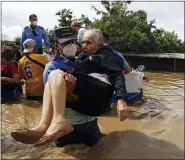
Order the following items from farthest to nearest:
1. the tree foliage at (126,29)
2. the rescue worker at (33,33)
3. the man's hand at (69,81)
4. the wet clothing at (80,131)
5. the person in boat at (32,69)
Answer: the tree foliage at (126,29)
the rescue worker at (33,33)
the person in boat at (32,69)
the wet clothing at (80,131)
the man's hand at (69,81)

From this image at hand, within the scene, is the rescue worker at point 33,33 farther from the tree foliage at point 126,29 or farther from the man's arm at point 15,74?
the tree foliage at point 126,29

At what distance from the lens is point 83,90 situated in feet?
8.05

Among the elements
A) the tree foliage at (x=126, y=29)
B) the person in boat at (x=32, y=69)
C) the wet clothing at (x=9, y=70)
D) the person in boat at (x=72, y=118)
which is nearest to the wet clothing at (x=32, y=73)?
the person in boat at (x=32, y=69)

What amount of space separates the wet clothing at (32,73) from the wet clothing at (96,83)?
2133 millimetres

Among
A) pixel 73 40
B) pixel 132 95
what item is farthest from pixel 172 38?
pixel 73 40

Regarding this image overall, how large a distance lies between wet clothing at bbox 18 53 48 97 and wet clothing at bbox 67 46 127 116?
7.00 ft

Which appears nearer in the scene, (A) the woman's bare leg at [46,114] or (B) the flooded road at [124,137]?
(A) the woman's bare leg at [46,114]

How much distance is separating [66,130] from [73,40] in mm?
1196

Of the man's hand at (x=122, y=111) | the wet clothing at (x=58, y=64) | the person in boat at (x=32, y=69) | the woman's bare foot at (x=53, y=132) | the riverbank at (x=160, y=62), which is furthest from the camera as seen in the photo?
the riverbank at (x=160, y=62)

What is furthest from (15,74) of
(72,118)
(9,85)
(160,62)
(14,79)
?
(160,62)

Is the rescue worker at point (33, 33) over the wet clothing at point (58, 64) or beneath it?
over

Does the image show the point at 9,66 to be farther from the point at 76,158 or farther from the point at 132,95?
the point at 76,158

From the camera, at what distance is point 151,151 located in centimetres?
244

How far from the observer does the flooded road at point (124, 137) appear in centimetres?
242
